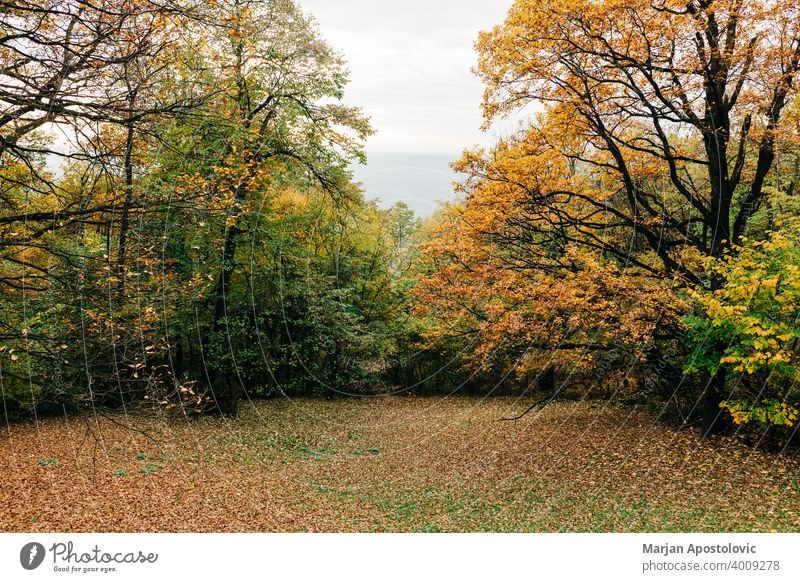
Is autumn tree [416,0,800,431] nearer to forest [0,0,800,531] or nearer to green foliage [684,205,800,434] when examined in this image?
forest [0,0,800,531]

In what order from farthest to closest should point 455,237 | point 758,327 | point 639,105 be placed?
point 455,237 → point 639,105 → point 758,327

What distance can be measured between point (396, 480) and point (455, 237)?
285 inches

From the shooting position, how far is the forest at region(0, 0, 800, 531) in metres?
8.31

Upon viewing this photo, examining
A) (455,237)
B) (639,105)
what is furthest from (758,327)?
(455,237)

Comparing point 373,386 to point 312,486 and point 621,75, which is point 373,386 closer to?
point 312,486

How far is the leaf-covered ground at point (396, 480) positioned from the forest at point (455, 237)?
15cm

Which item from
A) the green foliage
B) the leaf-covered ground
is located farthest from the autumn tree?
the leaf-covered ground

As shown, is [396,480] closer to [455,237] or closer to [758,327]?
[455,237]

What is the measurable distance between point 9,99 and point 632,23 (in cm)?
1230

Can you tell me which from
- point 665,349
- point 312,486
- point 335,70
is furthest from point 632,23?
point 312,486

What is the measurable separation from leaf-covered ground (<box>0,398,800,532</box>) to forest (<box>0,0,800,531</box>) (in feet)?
0.48

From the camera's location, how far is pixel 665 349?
50.6 feet

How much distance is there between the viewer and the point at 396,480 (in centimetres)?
1452

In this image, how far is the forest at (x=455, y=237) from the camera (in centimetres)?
831
